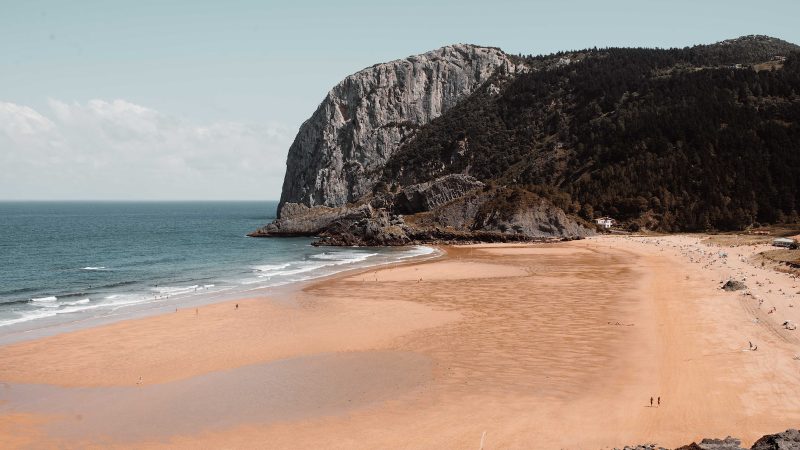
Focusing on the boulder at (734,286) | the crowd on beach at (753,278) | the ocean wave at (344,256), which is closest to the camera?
the crowd on beach at (753,278)

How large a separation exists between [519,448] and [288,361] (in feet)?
37.0

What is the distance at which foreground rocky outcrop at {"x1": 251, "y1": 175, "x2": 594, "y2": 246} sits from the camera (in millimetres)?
81625

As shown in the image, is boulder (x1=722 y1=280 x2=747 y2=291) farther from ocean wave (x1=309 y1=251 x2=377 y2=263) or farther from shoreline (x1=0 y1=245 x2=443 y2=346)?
ocean wave (x1=309 y1=251 x2=377 y2=263)

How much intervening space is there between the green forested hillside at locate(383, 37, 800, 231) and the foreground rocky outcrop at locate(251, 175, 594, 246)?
1134cm

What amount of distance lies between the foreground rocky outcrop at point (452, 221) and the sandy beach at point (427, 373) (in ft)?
151

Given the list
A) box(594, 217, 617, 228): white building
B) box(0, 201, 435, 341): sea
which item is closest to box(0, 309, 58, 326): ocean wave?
box(0, 201, 435, 341): sea

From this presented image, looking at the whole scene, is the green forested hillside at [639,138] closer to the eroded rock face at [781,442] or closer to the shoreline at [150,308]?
the shoreline at [150,308]

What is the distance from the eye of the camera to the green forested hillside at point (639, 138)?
295ft

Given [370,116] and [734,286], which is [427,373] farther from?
[370,116]

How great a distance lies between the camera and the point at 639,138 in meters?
109

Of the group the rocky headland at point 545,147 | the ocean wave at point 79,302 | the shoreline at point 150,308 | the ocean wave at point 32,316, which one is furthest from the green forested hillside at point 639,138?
the ocean wave at point 32,316

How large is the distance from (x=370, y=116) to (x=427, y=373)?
5840 inches

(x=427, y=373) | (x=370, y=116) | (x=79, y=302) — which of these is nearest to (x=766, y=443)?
(x=427, y=373)

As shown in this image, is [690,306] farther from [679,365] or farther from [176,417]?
[176,417]
